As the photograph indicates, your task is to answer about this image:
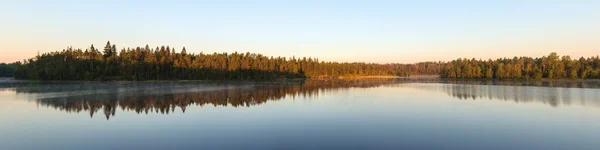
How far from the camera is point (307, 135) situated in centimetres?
1456

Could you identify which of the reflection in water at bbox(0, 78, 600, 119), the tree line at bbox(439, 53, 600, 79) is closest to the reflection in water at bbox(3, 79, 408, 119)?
the reflection in water at bbox(0, 78, 600, 119)

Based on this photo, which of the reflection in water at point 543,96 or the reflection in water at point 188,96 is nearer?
the reflection in water at point 188,96

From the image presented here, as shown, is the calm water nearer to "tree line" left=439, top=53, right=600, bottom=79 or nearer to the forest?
the forest

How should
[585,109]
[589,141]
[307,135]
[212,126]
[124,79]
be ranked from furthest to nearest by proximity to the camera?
1. [124,79]
2. [585,109]
3. [212,126]
4. [307,135]
5. [589,141]

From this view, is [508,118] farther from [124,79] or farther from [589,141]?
[124,79]

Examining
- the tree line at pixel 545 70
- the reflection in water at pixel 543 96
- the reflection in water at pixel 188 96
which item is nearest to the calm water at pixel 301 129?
the reflection in water at pixel 188 96

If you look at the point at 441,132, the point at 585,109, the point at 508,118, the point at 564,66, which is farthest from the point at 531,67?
the point at 441,132

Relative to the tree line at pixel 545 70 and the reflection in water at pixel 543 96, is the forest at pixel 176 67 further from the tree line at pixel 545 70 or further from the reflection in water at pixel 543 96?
the reflection in water at pixel 543 96

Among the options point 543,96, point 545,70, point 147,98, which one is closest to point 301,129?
point 147,98

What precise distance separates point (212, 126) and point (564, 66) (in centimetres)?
12856

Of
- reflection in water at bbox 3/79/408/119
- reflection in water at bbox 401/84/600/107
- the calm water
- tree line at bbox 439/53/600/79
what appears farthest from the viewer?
tree line at bbox 439/53/600/79

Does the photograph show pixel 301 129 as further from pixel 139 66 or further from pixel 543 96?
pixel 139 66

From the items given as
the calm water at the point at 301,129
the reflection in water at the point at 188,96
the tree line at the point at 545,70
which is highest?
the tree line at the point at 545,70

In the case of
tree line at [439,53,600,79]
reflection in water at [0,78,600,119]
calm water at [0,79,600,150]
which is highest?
tree line at [439,53,600,79]
